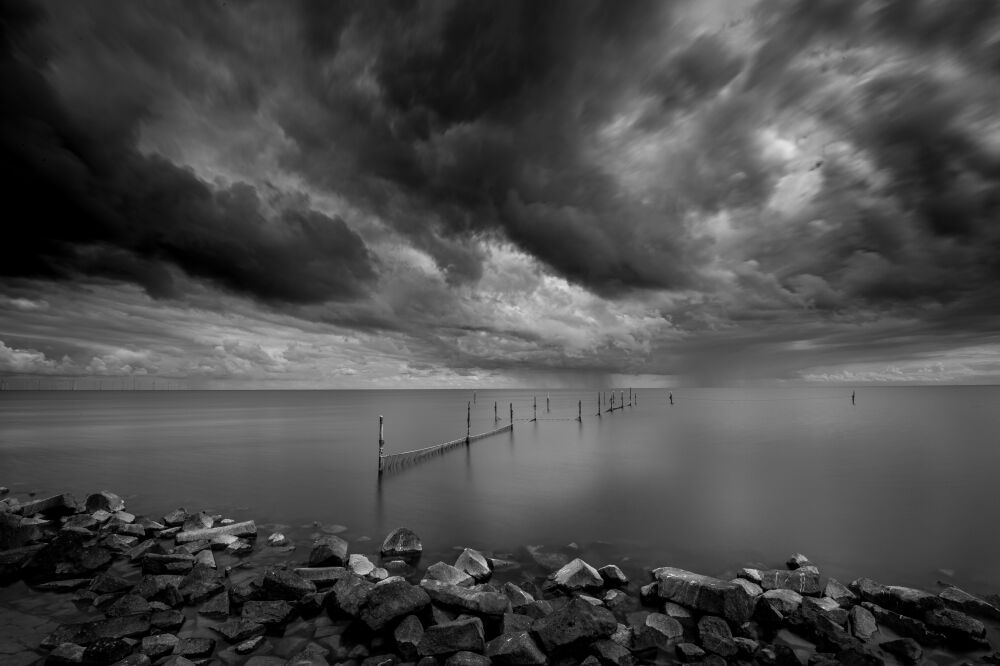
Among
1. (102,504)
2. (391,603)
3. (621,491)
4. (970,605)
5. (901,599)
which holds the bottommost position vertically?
(621,491)

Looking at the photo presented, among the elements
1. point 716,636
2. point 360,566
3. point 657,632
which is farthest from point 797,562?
point 360,566

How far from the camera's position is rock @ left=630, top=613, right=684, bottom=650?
383 inches

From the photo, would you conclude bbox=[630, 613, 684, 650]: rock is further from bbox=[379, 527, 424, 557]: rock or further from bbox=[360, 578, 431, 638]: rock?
bbox=[379, 527, 424, 557]: rock

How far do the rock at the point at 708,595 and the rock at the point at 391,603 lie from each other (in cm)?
590

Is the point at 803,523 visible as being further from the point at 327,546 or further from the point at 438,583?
the point at 327,546

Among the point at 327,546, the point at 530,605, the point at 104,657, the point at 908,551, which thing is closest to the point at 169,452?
the point at 327,546

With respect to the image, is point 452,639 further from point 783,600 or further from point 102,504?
point 102,504

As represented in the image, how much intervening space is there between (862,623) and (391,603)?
1026 centimetres

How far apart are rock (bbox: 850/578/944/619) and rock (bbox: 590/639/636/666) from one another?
23.2ft

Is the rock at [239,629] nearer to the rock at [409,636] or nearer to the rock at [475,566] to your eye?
the rock at [409,636]

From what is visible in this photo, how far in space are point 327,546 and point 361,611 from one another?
Answer: 421 cm

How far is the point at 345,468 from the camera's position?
113 feet

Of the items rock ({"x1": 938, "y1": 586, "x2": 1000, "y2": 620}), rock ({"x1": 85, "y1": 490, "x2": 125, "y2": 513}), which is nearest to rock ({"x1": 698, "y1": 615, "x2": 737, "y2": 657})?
rock ({"x1": 938, "y1": 586, "x2": 1000, "y2": 620})

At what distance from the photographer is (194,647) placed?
30.6 feet
